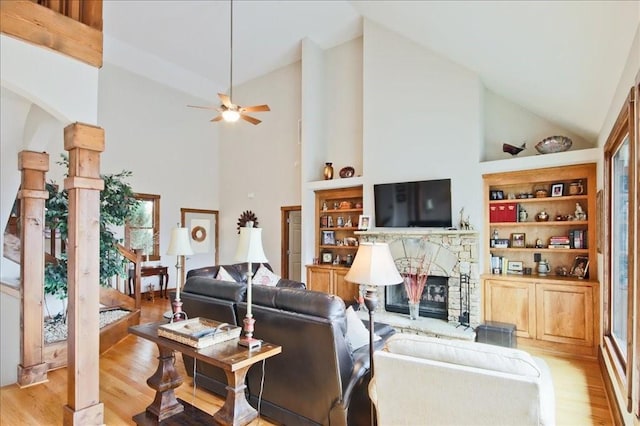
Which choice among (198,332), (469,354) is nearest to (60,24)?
(198,332)

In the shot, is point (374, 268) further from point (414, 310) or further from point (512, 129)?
point (512, 129)

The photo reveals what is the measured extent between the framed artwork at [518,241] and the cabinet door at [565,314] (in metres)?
0.69

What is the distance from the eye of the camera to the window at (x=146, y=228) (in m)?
7.63

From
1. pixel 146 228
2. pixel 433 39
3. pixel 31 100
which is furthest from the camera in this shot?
pixel 146 228

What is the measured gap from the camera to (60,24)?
266 cm

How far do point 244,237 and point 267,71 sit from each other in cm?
675

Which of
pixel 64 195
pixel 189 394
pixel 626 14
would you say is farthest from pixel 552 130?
pixel 64 195

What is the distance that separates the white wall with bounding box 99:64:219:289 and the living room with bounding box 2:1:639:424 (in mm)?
24

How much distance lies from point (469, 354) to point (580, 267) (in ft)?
12.5

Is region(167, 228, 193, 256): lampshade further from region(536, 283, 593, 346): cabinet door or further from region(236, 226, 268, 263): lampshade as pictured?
region(536, 283, 593, 346): cabinet door

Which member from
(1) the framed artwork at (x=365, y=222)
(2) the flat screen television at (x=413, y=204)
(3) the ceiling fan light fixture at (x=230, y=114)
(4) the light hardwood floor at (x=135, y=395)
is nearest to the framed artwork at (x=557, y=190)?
(2) the flat screen television at (x=413, y=204)

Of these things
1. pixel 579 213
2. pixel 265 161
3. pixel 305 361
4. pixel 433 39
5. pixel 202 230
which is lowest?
pixel 305 361

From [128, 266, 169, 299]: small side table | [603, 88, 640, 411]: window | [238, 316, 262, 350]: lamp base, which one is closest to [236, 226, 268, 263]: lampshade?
[238, 316, 262, 350]: lamp base

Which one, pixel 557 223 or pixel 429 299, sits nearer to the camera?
pixel 557 223
